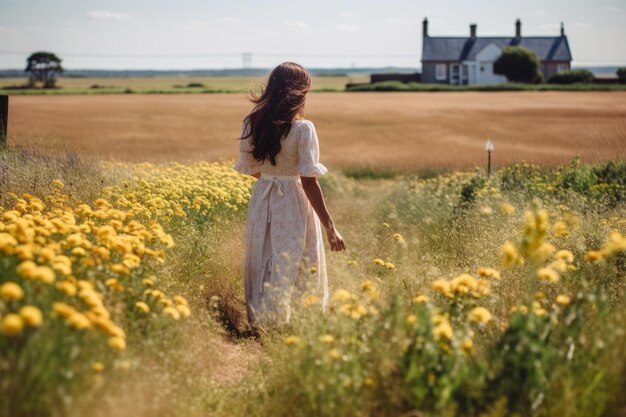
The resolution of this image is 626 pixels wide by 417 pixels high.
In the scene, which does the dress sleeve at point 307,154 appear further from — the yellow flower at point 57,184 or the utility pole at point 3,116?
the utility pole at point 3,116

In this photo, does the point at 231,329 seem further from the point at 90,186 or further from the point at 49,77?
the point at 49,77

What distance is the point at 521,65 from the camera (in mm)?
58719

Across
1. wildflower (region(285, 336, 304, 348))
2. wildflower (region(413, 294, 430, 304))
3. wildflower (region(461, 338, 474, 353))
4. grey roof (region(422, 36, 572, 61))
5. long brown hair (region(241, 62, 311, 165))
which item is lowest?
wildflower (region(285, 336, 304, 348))

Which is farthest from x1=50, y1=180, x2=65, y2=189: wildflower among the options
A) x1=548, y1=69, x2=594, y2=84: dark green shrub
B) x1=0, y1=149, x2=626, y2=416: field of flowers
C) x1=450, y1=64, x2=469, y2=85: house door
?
x1=450, y1=64, x2=469, y2=85: house door

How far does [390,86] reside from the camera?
51938 mm

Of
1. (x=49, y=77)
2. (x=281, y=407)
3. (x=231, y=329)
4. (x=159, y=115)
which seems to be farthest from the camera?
(x=49, y=77)

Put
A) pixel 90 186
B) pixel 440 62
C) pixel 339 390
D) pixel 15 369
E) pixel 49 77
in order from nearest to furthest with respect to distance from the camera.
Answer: pixel 15 369
pixel 339 390
pixel 90 186
pixel 440 62
pixel 49 77

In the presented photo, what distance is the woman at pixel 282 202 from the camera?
4.72 m

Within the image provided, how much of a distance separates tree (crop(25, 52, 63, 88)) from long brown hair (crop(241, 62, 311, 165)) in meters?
72.5

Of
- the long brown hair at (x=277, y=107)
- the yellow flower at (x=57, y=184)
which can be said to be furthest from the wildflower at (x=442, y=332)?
the yellow flower at (x=57, y=184)

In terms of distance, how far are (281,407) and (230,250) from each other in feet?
10.1

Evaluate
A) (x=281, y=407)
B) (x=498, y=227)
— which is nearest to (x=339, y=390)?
(x=281, y=407)

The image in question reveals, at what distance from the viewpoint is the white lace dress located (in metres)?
4.84

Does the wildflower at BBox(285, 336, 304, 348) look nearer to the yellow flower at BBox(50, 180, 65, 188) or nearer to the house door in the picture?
the yellow flower at BBox(50, 180, 65, 188)
